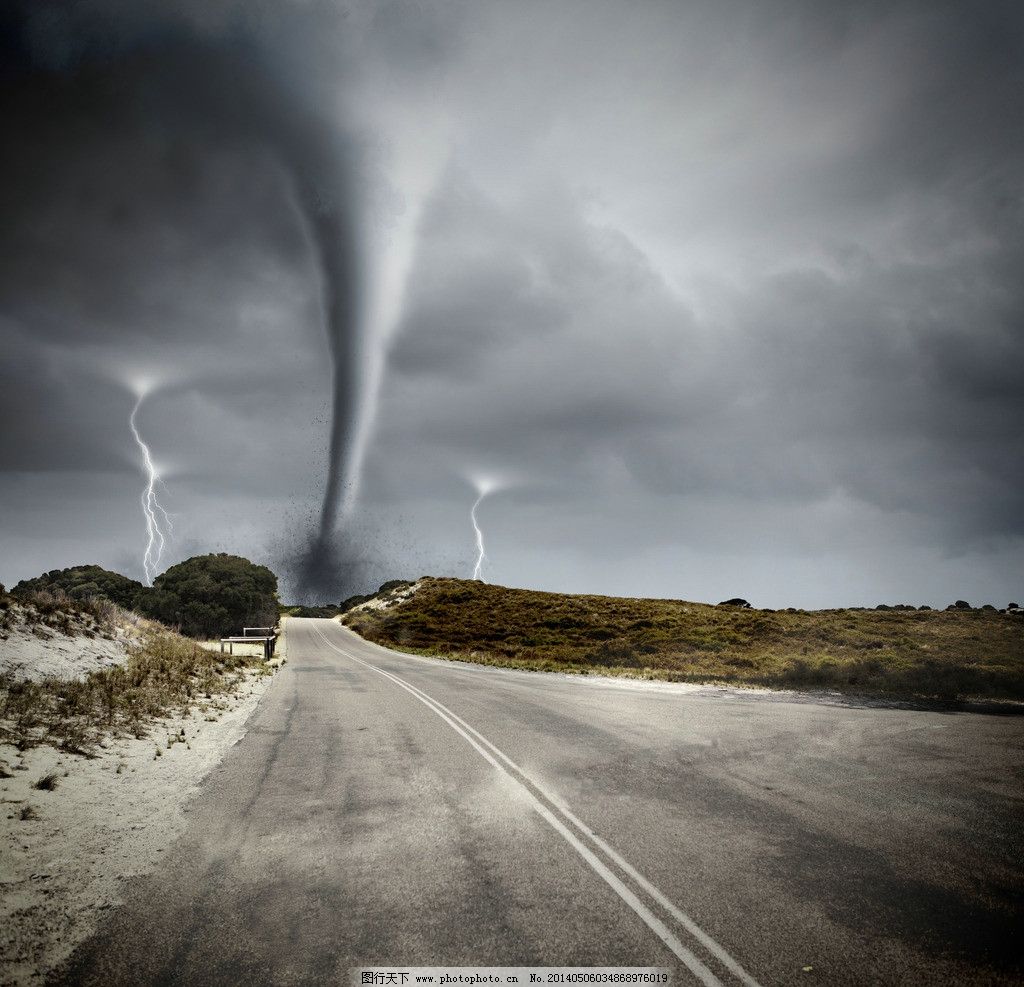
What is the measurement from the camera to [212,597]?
52.8m

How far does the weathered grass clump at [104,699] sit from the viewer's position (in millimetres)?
8953

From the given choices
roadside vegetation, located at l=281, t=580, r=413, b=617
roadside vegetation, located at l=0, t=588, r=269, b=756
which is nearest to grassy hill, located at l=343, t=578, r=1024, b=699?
roadside vegetation, located at l=0, t=588, r=269, b=756

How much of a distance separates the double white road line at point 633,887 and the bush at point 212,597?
51818 millimetres

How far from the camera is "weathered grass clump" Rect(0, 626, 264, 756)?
8.95 m

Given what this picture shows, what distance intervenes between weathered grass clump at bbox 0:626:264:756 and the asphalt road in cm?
272

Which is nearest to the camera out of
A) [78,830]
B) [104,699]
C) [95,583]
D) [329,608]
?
[78,830]

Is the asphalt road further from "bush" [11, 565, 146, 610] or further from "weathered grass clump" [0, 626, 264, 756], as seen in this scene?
"bush" [11, 565, 146, 610]

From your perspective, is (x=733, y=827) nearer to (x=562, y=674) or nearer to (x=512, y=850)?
(x=512, y=850)

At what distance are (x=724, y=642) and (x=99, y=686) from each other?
34.7 metres

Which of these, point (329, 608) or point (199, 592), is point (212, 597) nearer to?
point (199, 592)

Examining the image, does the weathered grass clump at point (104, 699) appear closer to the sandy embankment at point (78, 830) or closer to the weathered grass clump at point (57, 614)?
the sandy embankment at point (78, 830)

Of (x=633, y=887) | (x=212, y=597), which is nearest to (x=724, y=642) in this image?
(x=633, y=887)

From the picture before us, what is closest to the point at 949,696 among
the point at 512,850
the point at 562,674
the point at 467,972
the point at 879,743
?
the point at 879,743

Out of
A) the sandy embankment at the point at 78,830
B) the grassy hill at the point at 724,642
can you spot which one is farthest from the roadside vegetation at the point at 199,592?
the sandy embankment at the point at 78,830
